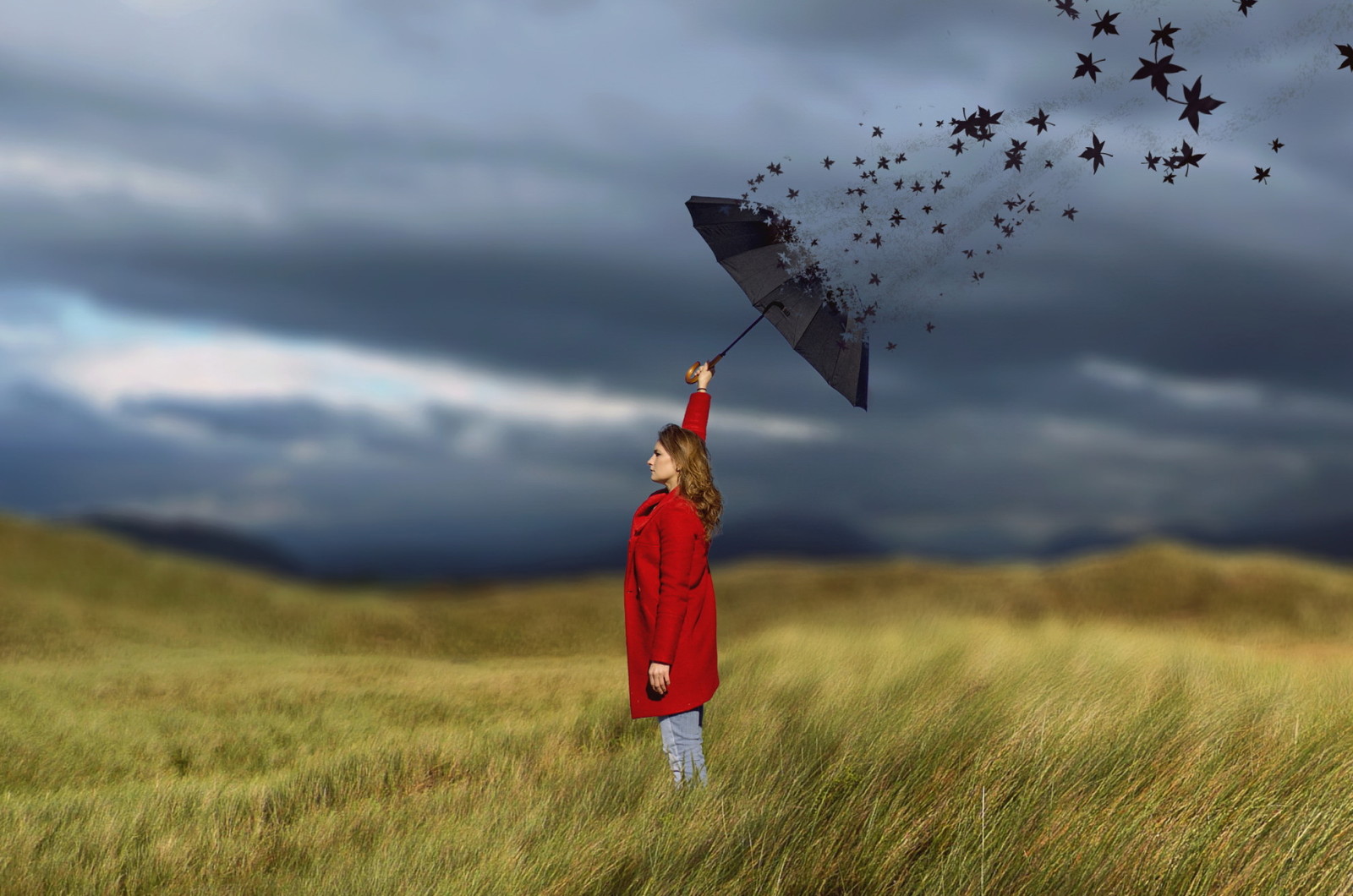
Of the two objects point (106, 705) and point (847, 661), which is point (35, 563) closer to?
point (106, 705)

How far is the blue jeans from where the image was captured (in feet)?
15.8

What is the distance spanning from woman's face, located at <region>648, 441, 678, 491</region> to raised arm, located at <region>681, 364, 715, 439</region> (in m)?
0.50

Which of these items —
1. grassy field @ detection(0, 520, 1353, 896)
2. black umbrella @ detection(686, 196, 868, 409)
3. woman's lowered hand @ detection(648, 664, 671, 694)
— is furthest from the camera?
black umbrella @ detection(686, 196, 868, 409)

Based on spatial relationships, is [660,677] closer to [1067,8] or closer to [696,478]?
[696,478]

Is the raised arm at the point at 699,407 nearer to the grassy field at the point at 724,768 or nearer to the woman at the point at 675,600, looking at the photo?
the woman at the point at 675,600

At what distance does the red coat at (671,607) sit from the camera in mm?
4582

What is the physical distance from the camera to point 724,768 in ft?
16.6

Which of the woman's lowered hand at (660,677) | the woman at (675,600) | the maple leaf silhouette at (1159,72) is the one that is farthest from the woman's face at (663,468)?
the maple leaf silhouette at (1159,72)

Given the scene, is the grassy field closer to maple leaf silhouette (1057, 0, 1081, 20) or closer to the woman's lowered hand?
the woman's lowered hand

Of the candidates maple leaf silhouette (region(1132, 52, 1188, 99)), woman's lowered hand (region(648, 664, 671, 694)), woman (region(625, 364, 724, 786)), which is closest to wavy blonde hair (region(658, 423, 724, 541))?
woman (region(625, 364, 724, 786))

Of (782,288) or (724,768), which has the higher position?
(782,288)

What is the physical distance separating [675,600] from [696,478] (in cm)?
66

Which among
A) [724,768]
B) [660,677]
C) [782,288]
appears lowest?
→ [724,768]

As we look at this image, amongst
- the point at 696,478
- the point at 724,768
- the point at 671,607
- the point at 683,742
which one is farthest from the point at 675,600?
the point at 724,768
